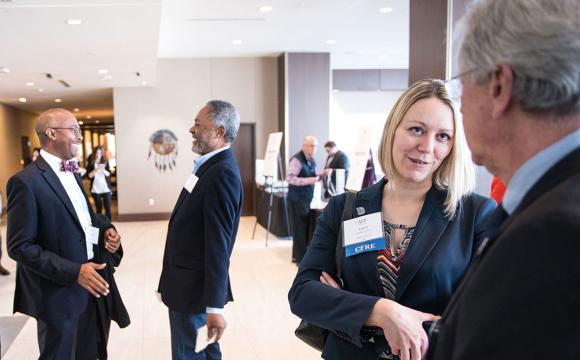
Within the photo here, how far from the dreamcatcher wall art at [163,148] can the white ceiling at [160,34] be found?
1.12 m

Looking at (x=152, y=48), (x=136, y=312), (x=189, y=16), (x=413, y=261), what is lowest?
(x=136, y=312)

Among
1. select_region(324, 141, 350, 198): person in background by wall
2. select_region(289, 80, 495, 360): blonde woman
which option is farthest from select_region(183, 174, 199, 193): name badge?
select_region(324, 141, 350, 198): person in background by wall

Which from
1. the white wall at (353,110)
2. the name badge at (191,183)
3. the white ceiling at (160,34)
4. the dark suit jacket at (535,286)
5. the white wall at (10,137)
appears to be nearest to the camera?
the dark suit jacket at (535,286)

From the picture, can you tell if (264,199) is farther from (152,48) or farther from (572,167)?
(572,167)

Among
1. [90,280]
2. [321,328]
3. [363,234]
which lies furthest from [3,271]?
[363,234]

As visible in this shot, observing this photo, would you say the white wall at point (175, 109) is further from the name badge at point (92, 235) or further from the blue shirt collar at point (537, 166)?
the blue shirt collar at point (537, 166)

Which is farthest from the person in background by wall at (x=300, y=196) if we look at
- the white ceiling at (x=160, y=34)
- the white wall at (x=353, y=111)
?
the white wall at (x=353, y=111)

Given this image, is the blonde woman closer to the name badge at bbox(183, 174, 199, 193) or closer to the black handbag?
the black handbag

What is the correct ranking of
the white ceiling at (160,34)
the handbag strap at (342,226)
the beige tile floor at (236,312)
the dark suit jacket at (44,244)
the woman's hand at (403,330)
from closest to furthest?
the woman's hand at (403,330), the handbag strap at (342,226), the dark suit jacket at (44,244), the beige tile floor at (236,312), the white ceiling at (160,34)

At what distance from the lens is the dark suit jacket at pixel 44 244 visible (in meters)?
1.90

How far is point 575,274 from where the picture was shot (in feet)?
1.50

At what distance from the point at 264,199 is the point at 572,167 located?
7642mm

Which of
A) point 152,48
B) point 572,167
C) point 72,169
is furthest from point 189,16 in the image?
point 572,167

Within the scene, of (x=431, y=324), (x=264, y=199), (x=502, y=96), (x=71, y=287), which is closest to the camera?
(x=502, y=96)
